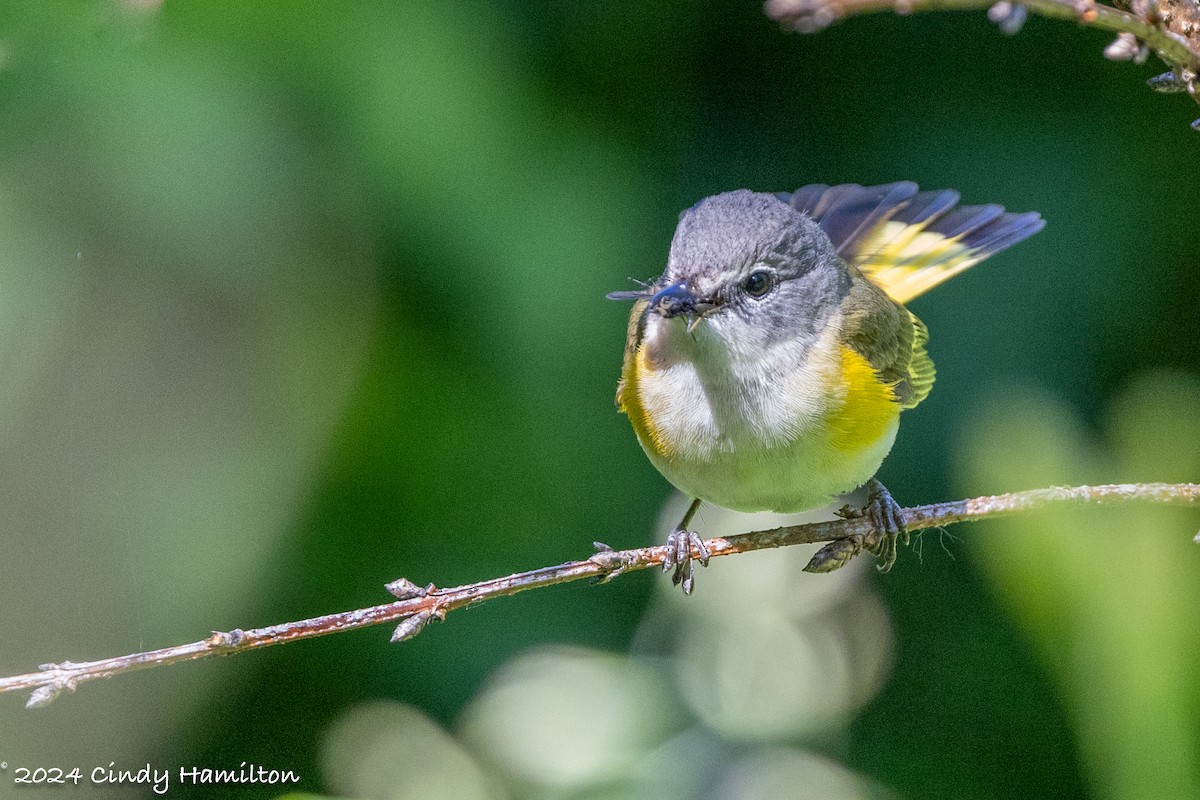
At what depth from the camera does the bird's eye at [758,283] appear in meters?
2.81

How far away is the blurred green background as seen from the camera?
307 cm

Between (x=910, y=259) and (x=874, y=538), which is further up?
(x=910, y=259)

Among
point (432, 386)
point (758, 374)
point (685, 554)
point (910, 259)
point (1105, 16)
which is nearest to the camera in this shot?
point (1105, 16)

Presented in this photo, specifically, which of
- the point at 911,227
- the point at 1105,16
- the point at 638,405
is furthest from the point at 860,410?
the point at 1105,16

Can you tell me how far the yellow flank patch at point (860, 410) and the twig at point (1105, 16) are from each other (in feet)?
5.00

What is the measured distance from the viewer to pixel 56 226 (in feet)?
10.2

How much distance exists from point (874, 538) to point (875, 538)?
0.15ft

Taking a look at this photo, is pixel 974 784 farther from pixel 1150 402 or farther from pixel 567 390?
pixel 567 390

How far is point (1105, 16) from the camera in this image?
3.25 feet

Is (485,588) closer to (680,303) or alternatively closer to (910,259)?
(680,303)

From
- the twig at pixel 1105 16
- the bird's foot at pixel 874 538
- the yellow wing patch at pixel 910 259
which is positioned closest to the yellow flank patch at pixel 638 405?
the bird's foot at pixel 874 538

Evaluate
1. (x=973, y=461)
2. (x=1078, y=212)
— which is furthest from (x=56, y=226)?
(x=1078, y=212)

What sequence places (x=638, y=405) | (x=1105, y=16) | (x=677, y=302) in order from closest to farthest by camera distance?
(x=1105, y=16)
(x=677, y=302)
(x=638, y=405)

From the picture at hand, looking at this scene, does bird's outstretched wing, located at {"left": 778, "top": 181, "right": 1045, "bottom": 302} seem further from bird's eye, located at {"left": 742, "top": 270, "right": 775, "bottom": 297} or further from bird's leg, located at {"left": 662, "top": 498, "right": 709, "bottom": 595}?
bird's leg, located at {"left": 662, "top": 498, "right": 709, "bottom": 595}
